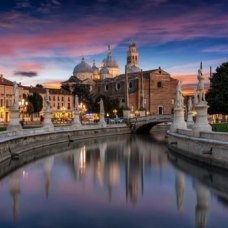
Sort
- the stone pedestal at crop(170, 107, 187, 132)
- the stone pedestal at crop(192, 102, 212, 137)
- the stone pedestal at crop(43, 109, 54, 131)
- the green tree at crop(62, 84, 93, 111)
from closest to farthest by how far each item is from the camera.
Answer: the stone pedestal at crop(192, 102, 212, 137), the stone pedestal at crop(170, 107, 187, 132), the stone pedestal at crop(43, 109, 54, 131), the green tree at crop(62, 84, 93, 111)

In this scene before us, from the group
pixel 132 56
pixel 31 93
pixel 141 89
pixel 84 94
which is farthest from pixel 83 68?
pixel 31 93

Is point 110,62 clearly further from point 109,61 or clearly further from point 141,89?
point 141,89

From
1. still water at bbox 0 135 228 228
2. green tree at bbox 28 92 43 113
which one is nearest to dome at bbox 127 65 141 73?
green tree at bbox 28 92 43 113

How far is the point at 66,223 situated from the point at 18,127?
82.2ft

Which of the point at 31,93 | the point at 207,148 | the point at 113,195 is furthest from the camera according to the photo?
the point at 31,93

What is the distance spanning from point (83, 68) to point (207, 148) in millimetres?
152134

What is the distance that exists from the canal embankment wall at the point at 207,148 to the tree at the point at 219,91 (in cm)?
3450

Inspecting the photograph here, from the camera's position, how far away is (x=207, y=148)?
102 feet

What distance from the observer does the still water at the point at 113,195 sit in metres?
18.0

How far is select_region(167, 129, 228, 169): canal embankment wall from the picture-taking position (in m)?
28.4

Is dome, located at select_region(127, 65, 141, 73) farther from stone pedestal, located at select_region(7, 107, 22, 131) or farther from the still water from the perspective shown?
the still water

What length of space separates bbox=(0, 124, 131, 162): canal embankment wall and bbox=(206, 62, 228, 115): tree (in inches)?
664

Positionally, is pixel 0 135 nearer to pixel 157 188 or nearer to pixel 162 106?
pixel 157 188

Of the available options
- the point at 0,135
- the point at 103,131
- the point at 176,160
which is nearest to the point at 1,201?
the point at 0,135
